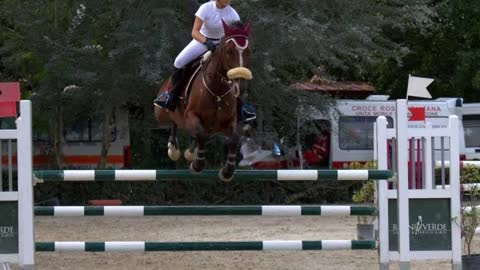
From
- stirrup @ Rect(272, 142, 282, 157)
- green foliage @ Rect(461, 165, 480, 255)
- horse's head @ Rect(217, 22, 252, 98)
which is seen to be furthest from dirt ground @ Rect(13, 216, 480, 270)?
horse's head @ Rect(217, 22, 252, 98)

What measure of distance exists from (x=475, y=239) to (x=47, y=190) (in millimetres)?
8916

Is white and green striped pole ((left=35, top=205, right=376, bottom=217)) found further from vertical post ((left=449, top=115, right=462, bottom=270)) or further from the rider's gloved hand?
the rider's gloved hand

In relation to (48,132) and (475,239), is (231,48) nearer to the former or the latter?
(475,239)

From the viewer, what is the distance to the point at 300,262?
10.0 meters

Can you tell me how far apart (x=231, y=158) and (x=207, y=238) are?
Result: 19.3 feet

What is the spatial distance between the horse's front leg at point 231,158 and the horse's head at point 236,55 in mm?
503

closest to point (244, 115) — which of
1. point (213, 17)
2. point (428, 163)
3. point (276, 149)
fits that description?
point (213, 17)

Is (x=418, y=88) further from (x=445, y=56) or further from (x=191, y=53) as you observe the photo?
(x=445, y=56)

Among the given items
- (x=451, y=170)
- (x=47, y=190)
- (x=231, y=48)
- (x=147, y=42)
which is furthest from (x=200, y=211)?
(x=47, y=190)

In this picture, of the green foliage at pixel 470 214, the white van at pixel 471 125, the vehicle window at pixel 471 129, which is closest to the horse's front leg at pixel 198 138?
the green foliage at pixel 470 214

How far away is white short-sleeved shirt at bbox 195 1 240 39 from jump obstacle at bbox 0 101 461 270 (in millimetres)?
1096

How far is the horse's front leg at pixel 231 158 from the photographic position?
272 inches

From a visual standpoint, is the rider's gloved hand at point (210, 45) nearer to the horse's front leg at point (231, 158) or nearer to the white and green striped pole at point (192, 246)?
the horse's front leg at point (231, 158)

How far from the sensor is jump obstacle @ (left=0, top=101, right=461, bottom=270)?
713cm
